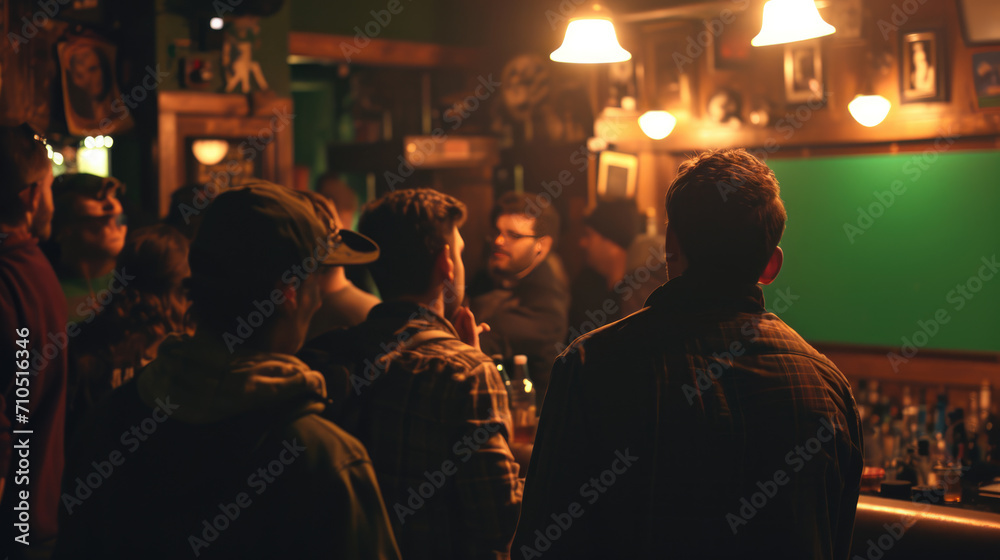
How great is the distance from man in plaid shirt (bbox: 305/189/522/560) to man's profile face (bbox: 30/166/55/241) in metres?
1.22

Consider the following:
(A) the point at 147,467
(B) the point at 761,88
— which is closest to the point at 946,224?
(B) the point at 761,88

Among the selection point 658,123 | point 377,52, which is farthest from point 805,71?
point 377,52

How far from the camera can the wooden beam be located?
20.3ft

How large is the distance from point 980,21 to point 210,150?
4136 millimetres

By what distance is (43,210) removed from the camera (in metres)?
2.69

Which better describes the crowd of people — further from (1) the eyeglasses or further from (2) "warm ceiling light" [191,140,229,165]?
(2) "warm ceiling light" [191,140,229,165]

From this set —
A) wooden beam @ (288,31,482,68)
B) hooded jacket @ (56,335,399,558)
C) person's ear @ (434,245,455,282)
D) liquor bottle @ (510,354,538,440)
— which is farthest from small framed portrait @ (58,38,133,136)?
hooded jacket @ (56,335,399,558)

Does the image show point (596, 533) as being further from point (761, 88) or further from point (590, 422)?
point (761, 88)

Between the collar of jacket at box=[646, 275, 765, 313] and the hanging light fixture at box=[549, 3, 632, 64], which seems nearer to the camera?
the collar of jacket at box=[646, 275, 765, 313]

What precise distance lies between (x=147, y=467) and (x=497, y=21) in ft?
19.9

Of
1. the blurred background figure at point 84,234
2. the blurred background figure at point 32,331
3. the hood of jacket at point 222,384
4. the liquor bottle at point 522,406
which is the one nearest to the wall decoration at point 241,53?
the blurred background figure at point 84,234

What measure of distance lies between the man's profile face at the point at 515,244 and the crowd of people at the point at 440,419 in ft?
6.84

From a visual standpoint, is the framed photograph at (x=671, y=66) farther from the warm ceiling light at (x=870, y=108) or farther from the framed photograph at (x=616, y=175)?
the warm ceiling light at (x=870, y=108)

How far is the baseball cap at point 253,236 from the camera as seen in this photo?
1331mm
